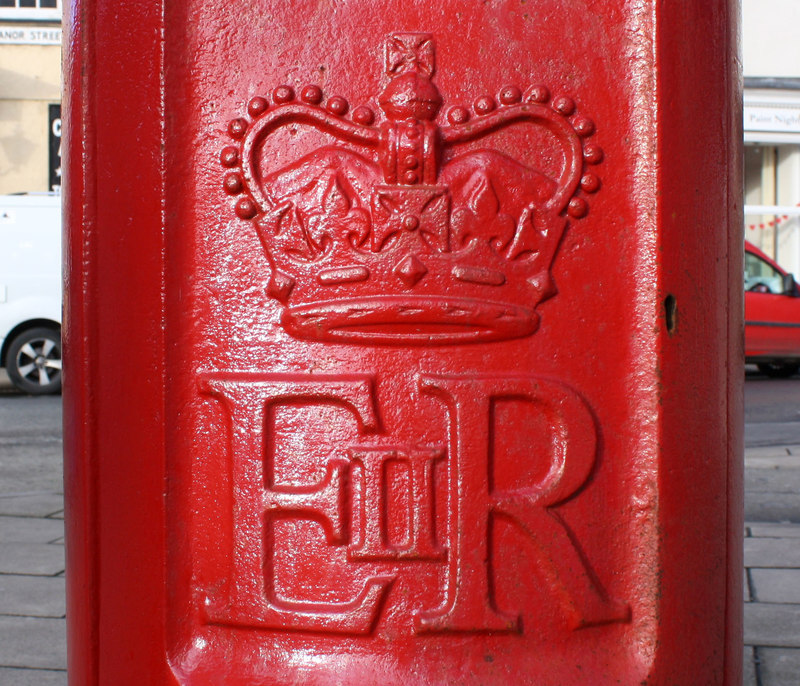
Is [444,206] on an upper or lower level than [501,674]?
upper

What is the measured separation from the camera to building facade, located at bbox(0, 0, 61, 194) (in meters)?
14.6

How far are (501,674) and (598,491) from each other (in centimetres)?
26

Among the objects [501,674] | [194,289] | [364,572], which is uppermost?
[194,289]

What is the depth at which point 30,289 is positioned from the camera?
383 inches

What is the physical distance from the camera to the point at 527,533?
125cm

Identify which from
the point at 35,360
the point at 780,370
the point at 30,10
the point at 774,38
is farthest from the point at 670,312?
the point at 774,38

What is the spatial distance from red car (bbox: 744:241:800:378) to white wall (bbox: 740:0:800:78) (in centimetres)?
578

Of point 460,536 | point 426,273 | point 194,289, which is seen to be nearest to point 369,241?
point 426,273

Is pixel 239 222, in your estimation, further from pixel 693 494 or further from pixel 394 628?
pixel 693 494

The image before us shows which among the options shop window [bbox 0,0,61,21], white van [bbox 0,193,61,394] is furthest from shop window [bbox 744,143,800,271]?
shop window [bbox 0,0,61,21]

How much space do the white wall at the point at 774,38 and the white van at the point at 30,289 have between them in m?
11.0

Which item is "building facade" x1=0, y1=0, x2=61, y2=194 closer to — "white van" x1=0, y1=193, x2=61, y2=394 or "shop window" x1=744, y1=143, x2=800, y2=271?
"white van" x1=0, y1=193, x2=61, y2=394

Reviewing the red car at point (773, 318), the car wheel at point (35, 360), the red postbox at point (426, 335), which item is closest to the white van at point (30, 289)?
the car wheel at point (35, 360)

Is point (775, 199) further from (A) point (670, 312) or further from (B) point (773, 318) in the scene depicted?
(A) point (670, 312)
